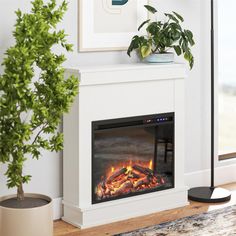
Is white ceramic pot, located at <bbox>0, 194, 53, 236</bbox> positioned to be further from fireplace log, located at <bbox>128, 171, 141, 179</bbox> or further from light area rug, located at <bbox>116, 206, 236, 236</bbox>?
fireplace log, located at <bbox>128, 171, 141, 179</bbox>

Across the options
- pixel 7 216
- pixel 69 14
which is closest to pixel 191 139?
A: pixel 69 14

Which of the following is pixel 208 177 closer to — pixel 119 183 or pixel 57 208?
pixel 119 183

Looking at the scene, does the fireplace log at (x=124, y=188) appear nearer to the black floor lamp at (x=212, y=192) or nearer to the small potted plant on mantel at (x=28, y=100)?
the black floor lamp at (x=212, y=192)

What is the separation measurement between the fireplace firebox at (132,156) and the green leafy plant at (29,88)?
2.06ft

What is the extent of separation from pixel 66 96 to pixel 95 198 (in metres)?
0.95

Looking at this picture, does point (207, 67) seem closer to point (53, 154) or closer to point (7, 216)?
point (53, 154)

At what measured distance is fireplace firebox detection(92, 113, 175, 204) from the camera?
14.6 feet

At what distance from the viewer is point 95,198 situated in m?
4.45

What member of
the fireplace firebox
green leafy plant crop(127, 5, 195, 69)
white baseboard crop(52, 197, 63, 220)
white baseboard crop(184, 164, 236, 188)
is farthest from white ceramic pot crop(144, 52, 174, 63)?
white baseboard crop(52, 197, 63, 220)

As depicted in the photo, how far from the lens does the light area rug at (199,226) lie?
4273 mm

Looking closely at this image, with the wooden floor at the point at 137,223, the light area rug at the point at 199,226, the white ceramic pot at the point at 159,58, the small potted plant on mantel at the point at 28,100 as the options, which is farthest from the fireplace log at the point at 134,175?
the small potted plant on mantel at the point at 28,100

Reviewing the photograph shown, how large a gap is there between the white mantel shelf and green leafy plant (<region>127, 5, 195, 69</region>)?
0.37 ft

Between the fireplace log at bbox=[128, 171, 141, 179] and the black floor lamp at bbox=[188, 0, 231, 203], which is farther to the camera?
the black floor lamp at bbox=[188, 0, 231, 203]

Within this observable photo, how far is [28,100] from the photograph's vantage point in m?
3.68
